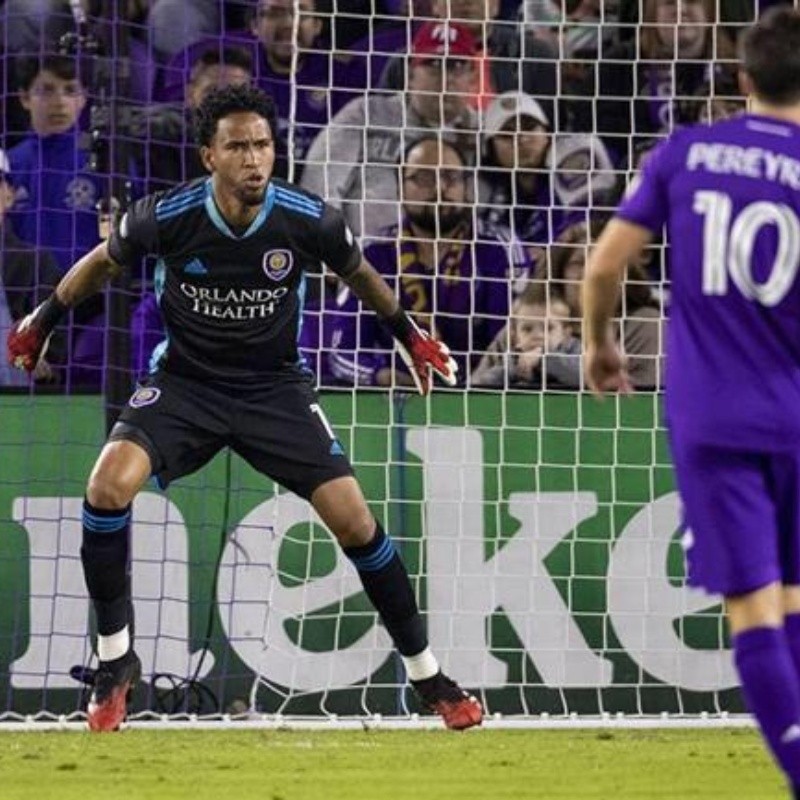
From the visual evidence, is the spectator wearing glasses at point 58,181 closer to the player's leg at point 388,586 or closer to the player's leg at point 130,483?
the player's leg at point 130,483

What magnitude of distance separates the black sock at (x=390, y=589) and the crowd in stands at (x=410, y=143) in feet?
7.25

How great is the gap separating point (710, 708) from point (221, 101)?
4.05 metres

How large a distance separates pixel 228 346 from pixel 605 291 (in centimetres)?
338

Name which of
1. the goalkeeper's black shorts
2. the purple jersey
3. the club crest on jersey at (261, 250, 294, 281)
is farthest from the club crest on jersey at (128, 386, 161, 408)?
the purple jersey

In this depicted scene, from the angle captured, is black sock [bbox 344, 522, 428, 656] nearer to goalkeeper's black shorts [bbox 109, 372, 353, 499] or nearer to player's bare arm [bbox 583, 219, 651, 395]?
goalkeeper's black shorts [bbox 109, 372, 353, 499]

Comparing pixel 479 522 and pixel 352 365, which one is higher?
pixel 352 365

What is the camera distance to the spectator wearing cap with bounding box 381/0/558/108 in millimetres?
12289

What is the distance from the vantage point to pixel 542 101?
12469 mm

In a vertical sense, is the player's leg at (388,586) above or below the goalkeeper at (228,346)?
below

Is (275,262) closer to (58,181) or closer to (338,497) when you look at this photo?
(338,497)

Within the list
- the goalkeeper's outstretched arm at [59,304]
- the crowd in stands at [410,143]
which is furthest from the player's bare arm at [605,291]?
the crowd in stands at [410,143]

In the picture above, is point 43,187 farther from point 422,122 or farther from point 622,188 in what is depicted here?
point 622,188

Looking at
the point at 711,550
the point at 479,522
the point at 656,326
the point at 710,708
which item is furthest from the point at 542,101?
the point at 711,550

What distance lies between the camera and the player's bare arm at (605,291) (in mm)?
6492
